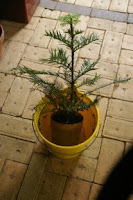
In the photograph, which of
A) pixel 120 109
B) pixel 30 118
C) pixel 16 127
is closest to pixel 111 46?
pixel 120 109

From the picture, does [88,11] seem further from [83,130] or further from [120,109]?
[83,130]

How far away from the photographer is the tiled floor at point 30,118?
173cm

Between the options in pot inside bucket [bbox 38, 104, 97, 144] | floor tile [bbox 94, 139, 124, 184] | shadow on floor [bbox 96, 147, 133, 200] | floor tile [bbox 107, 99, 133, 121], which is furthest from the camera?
floor tile [bbox 107, 99, 133, 121]

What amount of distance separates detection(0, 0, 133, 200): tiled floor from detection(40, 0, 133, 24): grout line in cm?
6

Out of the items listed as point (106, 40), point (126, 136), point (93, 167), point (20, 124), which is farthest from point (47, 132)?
point (106, 40)

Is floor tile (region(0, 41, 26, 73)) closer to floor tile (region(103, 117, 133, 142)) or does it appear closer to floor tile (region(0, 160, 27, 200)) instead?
floor tile (region(0, 160, 27, 200))

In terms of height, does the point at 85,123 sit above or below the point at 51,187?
above

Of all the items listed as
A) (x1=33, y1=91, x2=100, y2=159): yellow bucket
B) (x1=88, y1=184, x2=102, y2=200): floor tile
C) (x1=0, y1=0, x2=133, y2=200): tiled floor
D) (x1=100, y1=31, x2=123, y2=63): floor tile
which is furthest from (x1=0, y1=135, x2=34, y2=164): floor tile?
Answer: (x1=100, y1=31, x2=123, y2=63): floor tile

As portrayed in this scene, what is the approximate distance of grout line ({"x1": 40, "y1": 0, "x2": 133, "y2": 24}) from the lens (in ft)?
8.77

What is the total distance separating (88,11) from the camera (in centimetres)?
273

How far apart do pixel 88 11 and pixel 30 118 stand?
4.62 ft

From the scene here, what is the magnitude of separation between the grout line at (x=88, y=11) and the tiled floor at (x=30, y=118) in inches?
2.4

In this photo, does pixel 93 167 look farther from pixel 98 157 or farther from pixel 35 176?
pixel 35 176

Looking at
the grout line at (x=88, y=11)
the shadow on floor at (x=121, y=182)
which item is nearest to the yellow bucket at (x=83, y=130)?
the shadow on floor at (x=121, y=182)
